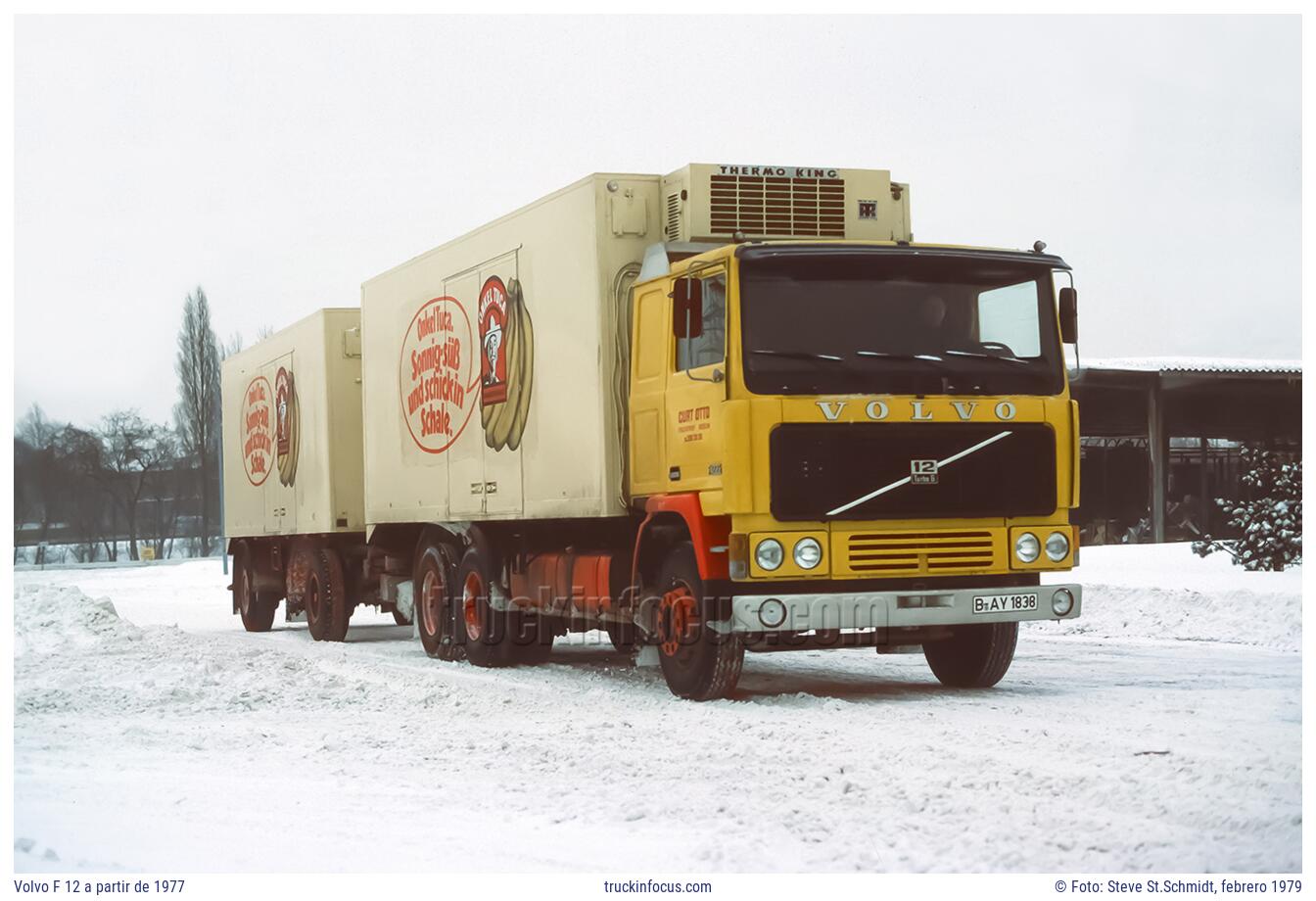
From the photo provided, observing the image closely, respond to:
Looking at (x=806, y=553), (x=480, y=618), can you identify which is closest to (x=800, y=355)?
(x=806, y=553)

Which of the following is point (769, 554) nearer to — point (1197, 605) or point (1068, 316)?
point (1068, 316)

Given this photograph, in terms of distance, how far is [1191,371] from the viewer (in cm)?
3009

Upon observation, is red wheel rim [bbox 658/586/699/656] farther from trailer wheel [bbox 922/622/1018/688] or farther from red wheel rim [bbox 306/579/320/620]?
red wheel rim [bbox 306/579/320/620]

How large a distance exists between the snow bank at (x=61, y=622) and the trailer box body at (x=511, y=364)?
292cm

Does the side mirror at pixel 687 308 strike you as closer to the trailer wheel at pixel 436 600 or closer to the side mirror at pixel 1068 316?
the side mirror at pixel 1068 316

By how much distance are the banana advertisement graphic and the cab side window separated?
2.75m

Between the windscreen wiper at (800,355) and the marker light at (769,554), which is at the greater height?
the windscreen wiper at (800,355)

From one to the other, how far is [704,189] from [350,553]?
8.79 m

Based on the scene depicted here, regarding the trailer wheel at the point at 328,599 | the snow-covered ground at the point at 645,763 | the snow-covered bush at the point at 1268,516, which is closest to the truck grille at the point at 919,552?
the snow-covered ground at the point at 645,763

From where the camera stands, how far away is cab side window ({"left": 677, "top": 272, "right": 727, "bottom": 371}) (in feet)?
37.6

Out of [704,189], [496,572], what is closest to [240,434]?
[496,572]

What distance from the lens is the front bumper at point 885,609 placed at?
439 inches

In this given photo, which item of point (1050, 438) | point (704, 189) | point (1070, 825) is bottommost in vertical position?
point (1070, 825)

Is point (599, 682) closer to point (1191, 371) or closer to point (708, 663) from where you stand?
point (708, 663)
